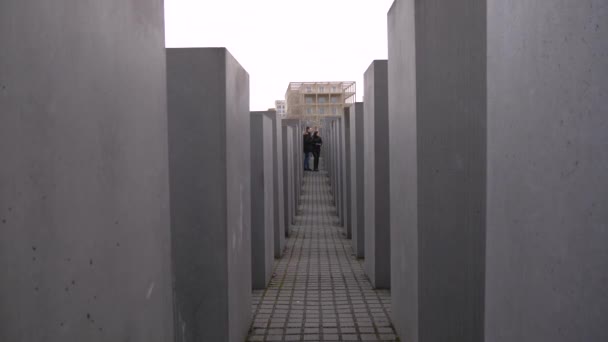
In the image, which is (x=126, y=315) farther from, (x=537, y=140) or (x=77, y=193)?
(x=537, y=140)

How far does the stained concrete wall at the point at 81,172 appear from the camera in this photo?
5.03 ft

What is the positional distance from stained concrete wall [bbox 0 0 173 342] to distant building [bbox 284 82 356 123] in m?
31.8

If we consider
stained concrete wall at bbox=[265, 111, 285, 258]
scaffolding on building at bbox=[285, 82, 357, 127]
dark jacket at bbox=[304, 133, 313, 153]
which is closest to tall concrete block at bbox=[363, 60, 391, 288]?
stained concrete wall at bbox=[265, 111, 285, 258]

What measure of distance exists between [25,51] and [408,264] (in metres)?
3.66

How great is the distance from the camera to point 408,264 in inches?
188

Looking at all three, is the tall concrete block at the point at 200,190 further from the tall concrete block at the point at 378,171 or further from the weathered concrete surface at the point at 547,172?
the tall concrete block at the point at 378,171

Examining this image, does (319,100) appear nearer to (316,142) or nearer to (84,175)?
(316,142)

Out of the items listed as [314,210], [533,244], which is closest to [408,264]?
[533,244]

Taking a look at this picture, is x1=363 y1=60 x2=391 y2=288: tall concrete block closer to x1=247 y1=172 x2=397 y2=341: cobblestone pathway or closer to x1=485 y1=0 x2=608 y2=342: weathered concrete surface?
x1=247 y1=172 x2=397 y2=341: cobblestone pathway

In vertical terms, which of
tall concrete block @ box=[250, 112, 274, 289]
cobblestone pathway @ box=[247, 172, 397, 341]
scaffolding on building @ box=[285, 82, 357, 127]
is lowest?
cobblestone pathway @ box=[247, 172, 397, 341]

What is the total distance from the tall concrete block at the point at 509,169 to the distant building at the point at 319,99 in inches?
1186

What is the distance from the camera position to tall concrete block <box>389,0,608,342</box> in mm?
1700

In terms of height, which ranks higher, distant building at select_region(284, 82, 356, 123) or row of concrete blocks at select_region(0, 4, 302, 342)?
distant building at select_region(284, 82, 356, 123)

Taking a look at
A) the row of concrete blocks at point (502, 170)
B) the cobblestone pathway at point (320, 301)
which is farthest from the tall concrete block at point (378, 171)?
the row of concrete blocks at point (502, 170)
